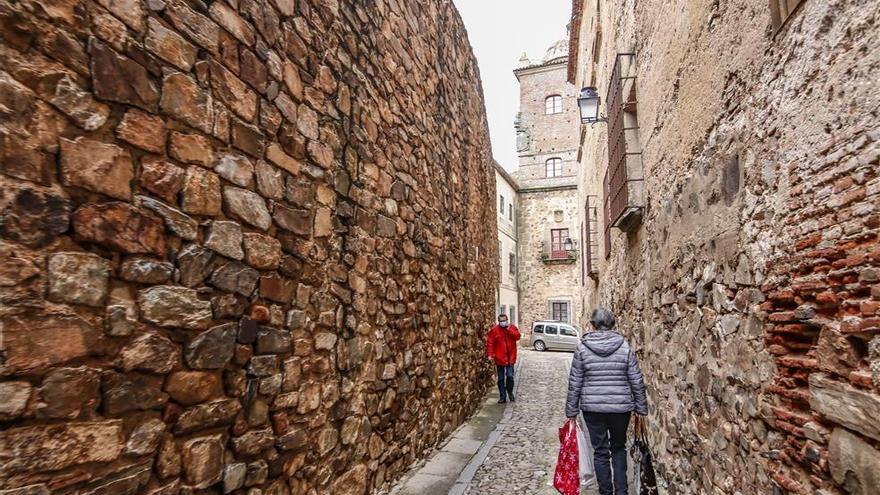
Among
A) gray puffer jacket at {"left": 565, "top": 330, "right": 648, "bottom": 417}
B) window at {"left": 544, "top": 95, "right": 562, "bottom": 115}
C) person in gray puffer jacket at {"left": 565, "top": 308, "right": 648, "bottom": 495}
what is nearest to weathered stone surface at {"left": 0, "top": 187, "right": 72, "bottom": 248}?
gray puffer jacket at {"left": 565, "top": 330, "right": 648, "bottom": 417}

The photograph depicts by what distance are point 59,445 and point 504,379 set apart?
695cm

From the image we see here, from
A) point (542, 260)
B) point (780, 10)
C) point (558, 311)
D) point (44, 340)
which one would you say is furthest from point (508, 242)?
point (44, 340)

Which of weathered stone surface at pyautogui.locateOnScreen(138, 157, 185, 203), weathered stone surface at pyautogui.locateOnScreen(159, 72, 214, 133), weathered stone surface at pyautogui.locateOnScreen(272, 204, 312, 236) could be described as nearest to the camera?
weathered stone surface at pyautogui.locateOnScreen(138, 157, 185, 203)

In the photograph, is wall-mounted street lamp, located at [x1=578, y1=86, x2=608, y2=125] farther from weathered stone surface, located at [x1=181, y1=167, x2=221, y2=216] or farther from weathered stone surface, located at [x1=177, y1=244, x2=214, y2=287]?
weathered stone surface, located at [x1=177, y1=244, x2=214, y2=287]

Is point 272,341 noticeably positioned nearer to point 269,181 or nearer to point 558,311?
point 269,181

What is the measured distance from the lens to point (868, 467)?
5.18 feet

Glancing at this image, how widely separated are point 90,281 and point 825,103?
8.21 ft

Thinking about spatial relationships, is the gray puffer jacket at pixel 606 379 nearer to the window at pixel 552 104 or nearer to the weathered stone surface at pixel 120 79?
the weathered stone surface at pixel 120 79

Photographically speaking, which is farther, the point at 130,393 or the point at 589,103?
the point at 589,103

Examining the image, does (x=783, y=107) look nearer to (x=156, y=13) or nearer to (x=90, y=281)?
(x=156, y=13)

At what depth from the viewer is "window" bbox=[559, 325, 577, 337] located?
62.8 feet

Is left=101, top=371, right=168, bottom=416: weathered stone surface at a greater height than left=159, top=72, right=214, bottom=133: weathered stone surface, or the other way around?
left=159, top=72, right=214, bottom=133: weathered stone surface

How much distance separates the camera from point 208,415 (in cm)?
222

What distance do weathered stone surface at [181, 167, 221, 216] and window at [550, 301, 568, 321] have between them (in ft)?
73.2
